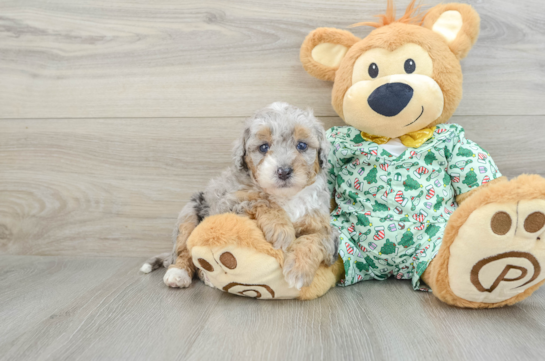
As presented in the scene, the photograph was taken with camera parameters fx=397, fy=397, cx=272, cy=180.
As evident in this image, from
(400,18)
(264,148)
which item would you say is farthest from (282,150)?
(400,18)

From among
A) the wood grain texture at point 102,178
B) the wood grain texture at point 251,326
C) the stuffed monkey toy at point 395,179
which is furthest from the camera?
the wood grain texture at point 102,178

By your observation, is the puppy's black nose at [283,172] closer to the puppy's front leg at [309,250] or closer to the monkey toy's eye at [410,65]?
the puppy's front leg at [309,250]

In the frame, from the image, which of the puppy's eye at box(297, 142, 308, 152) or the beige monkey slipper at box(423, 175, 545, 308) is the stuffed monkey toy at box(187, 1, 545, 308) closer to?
the beige monkey slipper at box(423, 175, 545, 308)

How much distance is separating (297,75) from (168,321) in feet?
3.78

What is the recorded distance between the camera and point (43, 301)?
55.7 inches

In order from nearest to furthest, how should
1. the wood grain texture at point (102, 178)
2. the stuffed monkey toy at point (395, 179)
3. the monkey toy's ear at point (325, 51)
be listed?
the stuffed monkey toy at point (395, 179), the monkey toy's ear at point (325, 51), the wood grain texture at point (102, 178)

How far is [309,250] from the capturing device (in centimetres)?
129

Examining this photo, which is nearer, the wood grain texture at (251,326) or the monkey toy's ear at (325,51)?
the wood grain texture at (251,326)

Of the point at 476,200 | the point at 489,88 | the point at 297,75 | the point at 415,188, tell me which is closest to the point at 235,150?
the point at 297,75

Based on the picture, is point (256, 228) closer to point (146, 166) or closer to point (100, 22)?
point (146, 166)

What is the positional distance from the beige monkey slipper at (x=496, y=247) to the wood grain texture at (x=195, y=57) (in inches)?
30.5

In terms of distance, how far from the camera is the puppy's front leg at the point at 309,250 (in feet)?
4.07

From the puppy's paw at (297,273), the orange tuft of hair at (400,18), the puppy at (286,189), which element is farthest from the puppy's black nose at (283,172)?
the orange tuft of hair at (400,18)

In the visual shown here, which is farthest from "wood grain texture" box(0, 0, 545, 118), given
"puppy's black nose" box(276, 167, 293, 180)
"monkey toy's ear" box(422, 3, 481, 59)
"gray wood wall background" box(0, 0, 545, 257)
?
"puppy's black nose" box(276, 167, 293, 180)
